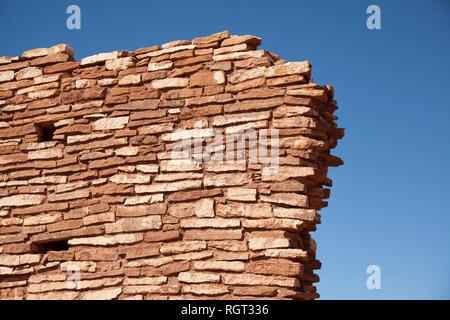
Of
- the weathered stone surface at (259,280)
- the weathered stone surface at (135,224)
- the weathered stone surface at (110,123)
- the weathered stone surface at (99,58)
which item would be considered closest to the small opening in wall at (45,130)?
the weathered stone surface at (110,123)

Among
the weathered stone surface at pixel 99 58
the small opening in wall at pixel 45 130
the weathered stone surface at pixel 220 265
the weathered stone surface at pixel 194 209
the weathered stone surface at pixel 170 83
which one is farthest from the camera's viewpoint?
the small opening in wall at pixel 45 130

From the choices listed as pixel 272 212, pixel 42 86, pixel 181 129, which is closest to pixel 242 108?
pixel 181 129

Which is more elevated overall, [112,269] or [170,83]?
[170,83]

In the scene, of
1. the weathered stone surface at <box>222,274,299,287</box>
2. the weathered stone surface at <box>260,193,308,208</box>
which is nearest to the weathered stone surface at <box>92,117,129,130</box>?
the weathered stone surface at <box>260,193,308,208</box>

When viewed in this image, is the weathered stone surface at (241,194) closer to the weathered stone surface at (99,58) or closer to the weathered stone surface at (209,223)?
the weathered stone surface at (209,223)

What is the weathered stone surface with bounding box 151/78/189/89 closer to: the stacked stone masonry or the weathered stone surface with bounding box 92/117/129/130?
the stacked stone masonry

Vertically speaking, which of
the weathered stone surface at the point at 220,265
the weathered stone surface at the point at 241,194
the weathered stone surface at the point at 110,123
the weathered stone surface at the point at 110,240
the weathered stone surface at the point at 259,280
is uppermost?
the weathered stone surface at the point at 110,123

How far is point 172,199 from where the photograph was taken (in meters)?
5.87

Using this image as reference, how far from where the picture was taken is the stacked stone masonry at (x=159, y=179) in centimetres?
555

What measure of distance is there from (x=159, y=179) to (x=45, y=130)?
5.06 feet

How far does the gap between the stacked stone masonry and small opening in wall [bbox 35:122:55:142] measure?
0.05 feet

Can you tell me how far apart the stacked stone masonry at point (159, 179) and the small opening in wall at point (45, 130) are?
14 mm
